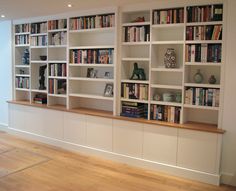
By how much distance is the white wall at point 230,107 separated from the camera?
11.0 ft

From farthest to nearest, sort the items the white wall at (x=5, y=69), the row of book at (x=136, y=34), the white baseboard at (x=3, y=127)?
the white baseboard at (x=3, y=127) < the white wall at (x=5, y=69) < the row of book at (x=136, y=34)

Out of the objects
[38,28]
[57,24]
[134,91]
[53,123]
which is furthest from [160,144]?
[38,28]

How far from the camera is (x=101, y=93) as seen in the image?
477cm

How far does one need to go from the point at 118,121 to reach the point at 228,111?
160cm

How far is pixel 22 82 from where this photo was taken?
5605 mm

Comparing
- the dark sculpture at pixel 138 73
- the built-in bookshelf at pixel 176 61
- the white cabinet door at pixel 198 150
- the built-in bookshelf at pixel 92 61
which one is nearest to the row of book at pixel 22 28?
the built-in bookshelf at pixel 92 61

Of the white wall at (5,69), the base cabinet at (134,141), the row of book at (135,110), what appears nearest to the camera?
the base cabinet at (134,141)

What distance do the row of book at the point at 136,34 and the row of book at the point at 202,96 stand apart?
0.99 meters

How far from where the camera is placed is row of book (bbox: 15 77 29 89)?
554cm

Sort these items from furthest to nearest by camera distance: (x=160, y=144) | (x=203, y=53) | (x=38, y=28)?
(x=38, y=28) < (x=160, y=144) < (x=203, y=53)

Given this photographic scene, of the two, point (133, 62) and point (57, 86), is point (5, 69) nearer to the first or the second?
point (57, 86)

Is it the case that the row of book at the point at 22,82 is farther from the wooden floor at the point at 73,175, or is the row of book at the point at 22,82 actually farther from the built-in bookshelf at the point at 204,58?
the built-in bookshelf at the point at 204,58

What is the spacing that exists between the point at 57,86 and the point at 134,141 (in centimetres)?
187

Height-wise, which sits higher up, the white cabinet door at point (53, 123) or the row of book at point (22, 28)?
the row of book at point (22, 28)
